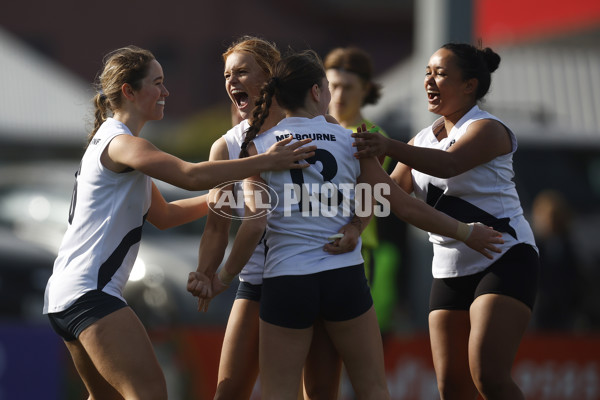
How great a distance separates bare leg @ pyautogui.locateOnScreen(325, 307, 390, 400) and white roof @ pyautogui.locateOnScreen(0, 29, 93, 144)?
13.7 m

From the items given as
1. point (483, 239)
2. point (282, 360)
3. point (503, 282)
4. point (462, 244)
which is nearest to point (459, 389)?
point (503, 282)

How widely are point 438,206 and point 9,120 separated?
14.9 meters

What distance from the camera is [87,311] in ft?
11.8

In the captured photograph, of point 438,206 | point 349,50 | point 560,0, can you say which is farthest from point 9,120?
point 438,206

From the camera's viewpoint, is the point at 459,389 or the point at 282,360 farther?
the point at 459,389

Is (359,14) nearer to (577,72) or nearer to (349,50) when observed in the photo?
(577,72)

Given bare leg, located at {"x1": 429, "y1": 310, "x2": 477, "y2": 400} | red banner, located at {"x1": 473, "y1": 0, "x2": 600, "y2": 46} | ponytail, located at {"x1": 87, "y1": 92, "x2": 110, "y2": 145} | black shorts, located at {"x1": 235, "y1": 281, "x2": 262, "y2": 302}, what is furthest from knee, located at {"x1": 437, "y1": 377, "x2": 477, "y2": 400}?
red banner, located at {"x1": 473, "y1": 0, "x2": 600, "y2": 46}

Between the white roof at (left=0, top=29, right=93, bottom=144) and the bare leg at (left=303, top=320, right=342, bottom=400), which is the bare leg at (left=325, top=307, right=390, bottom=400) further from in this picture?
the white roof at (left=0, top=29, right=93, bottom=144)

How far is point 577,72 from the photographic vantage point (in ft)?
45.2

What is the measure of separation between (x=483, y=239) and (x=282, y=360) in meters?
1.04

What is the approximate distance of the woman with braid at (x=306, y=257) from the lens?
11.7 feet

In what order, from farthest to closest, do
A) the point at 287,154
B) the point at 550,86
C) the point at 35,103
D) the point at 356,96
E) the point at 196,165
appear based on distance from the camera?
the point at 35,103 → the point at 550,86 → the point at 356,96 → the point at 196,165 → the point at 287,154

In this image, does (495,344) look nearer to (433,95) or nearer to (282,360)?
(282,360)

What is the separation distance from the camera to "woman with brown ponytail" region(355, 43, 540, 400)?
154 inches
